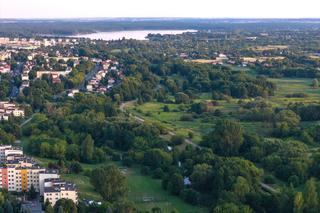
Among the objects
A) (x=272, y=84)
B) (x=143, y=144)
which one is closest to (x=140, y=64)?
(x=272, y=84)

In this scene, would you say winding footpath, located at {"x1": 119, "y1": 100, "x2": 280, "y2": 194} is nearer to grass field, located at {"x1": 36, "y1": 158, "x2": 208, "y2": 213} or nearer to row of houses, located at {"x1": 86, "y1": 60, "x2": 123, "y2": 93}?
grass field, located at {"x1": 36, "y1": 158, "x2": 208, "y2": 213}

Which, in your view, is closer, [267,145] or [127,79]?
[267,145]

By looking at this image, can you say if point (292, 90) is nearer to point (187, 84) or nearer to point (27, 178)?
point (187, 84)

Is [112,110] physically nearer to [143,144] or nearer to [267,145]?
[143,144]

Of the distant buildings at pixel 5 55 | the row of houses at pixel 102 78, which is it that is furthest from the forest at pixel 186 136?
the distant buildings at pixel 5 55

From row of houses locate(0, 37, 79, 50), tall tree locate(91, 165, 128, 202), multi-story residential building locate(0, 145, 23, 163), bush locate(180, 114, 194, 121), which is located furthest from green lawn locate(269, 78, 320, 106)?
row of houses locate(0, 37, 79, 50)
